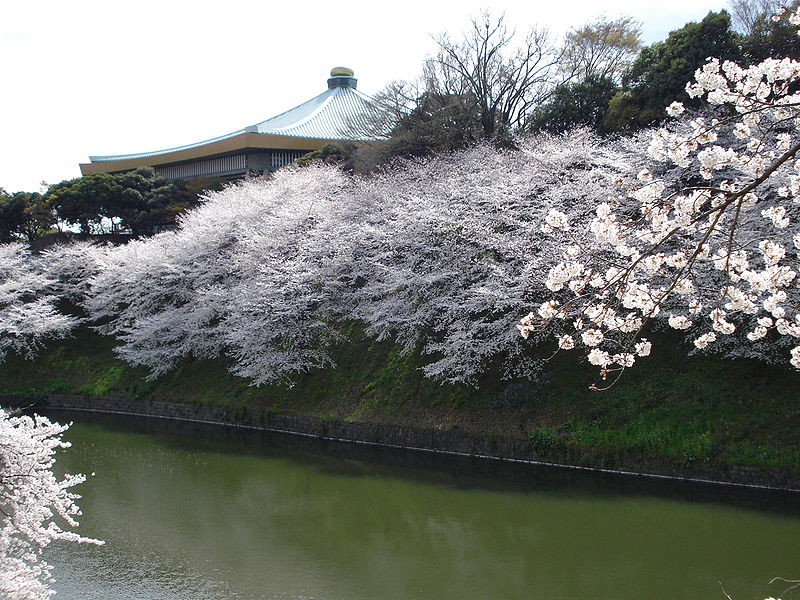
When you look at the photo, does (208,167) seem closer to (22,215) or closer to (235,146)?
(235,146)

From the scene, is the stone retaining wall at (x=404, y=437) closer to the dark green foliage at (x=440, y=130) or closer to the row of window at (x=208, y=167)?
the dark green foliage at (x=440, y=130)

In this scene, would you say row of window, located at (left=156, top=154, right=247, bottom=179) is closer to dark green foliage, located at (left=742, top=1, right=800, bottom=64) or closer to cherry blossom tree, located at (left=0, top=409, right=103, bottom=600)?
dark green foliage, located at (left=742, top=1, right=800, bottom=64)

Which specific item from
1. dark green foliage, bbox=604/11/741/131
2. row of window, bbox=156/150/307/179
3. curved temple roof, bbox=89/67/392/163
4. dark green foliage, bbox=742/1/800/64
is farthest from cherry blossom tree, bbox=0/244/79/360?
dark green foliage, bbox=742/1/800/64

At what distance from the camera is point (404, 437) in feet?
45.5

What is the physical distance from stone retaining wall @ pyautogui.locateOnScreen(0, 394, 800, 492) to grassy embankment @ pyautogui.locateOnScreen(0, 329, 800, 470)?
0.42 feet

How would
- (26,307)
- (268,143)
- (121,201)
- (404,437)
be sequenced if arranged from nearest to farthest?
(404,437), (26,307), (121,201), (268,143)

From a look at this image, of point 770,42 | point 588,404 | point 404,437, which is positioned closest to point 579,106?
point 770,42

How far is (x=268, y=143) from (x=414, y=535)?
2654 centimetres

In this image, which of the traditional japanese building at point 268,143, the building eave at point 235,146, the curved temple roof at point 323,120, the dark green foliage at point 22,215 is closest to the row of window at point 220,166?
the traditional japanese building at point 268,143

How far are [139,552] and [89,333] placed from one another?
17219 millimetres

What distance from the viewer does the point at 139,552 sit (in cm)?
870

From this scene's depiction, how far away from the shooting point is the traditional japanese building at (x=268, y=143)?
33.1 metres

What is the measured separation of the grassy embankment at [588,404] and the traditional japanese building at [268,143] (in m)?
14.8

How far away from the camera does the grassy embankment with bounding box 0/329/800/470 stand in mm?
10445
